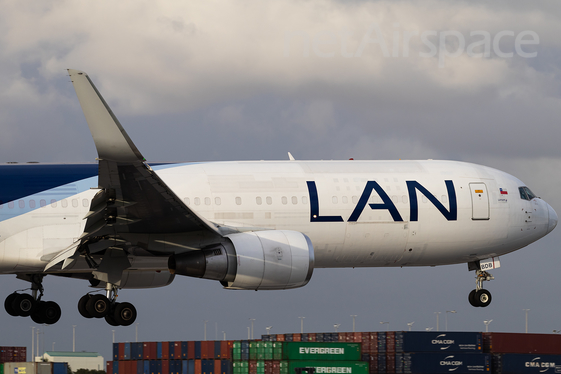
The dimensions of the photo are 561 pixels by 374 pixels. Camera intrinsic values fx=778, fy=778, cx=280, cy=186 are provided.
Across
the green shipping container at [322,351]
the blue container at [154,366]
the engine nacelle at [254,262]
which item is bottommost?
the blue container at [154,366]

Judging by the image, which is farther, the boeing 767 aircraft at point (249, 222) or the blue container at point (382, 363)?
the blue container at point (382, 363)

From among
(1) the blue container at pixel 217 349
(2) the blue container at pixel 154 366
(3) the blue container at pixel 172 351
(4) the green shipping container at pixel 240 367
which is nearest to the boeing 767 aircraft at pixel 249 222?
(4) the green shipping container at pixel 240 367

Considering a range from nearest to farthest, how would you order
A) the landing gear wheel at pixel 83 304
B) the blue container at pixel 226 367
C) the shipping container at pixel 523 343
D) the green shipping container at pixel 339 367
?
the landing gear wheel at pixel 83 304, the green shipping container at pixel 339 367, the shipping container at pixel 523 343, the blue container at pixel 226 367

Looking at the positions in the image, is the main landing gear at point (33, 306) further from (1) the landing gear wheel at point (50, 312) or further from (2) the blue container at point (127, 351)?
(2) the blue container at point (127, 351)

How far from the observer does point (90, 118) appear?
20719mm

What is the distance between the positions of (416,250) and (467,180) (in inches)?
145

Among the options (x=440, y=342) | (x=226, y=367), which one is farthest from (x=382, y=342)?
(x=226, y=367)

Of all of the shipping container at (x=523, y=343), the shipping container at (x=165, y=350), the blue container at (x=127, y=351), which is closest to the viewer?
the shipping container at (x=523, y=343)

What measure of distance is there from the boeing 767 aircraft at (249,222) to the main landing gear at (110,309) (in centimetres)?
4

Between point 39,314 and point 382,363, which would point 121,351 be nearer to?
point 382,363

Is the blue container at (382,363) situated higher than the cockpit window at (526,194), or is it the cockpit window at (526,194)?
the cockpit window at (526,194)

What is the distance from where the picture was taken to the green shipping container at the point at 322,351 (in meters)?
69.3

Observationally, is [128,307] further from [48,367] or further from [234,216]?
[48,367]

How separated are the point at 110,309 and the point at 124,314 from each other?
62 centimetres
